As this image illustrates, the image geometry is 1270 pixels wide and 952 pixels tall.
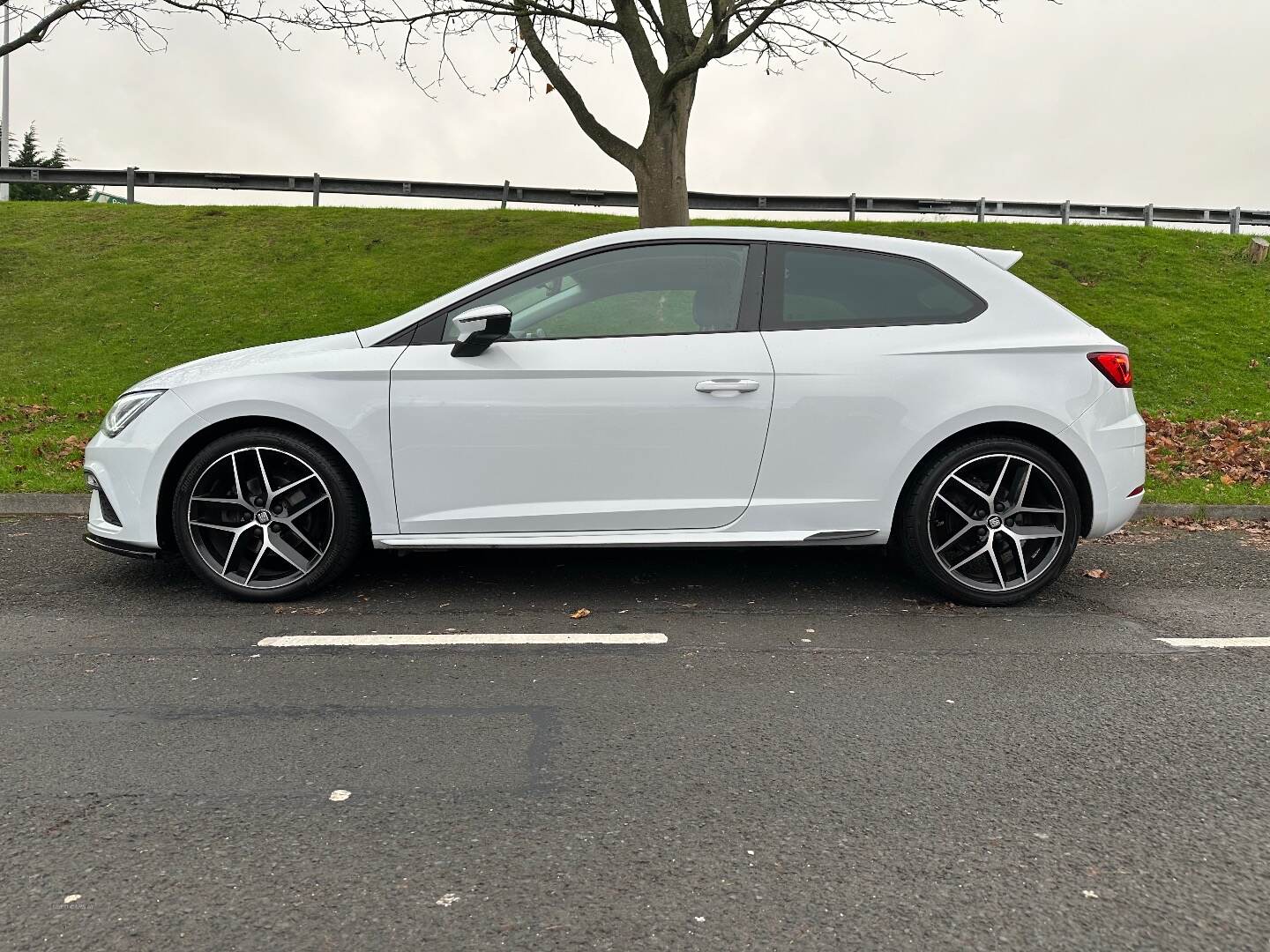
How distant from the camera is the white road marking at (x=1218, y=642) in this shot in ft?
13.4

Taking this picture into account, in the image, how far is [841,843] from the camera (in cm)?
240

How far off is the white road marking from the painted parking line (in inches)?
83.8

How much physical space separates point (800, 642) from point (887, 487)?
913 mm

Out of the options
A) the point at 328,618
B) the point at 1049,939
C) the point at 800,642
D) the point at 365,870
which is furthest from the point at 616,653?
the point at 1049,939

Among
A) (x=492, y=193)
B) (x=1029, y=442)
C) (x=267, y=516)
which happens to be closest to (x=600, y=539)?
(x=267, y=516)

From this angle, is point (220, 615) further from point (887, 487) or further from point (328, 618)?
point (887, 487)

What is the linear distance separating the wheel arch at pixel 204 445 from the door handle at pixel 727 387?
5.22 ft

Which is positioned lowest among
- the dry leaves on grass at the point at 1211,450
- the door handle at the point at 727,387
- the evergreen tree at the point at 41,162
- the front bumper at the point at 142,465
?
the dry leaves on grass at the point at 1211,450

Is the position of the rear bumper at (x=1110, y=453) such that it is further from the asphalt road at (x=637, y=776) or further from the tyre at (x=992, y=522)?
the asphalt road at (x=637, y=776)

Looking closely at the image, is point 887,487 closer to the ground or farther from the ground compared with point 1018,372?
closer to the ground

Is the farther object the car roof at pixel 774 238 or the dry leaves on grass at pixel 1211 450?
the dry leaves on grass at pixel 1211 450

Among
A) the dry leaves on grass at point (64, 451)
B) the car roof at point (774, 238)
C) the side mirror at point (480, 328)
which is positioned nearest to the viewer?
the side mirror at point (480, 328)

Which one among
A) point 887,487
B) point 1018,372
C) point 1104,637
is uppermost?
point 1018,372

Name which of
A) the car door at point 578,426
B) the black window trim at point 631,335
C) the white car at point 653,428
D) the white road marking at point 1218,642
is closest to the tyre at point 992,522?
the white car at point 653,428
